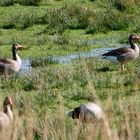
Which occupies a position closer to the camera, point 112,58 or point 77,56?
→ point 112,58

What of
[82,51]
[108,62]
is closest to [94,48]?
[82,51]

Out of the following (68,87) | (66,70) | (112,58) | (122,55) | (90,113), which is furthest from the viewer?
(112,58)

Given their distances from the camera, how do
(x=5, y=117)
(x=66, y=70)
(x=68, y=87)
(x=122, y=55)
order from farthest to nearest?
(x=122, y=55) < (x=66, y=70) < (x=68, y=87) < (x=5, y=117)

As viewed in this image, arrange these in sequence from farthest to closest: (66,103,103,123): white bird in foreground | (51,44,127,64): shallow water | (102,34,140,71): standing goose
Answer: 1. (51,44,127,64): shallow water
2. (102,34,140,71): standing goose
3. (66,103,103,123): white bird in foreground

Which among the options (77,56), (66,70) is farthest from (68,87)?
(77,56)

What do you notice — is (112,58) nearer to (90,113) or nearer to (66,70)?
(66,70)

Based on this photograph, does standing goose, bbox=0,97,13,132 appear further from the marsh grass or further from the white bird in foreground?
the white bird in foreground

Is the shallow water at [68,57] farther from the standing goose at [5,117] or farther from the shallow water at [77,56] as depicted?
the standing goose at [5,117]

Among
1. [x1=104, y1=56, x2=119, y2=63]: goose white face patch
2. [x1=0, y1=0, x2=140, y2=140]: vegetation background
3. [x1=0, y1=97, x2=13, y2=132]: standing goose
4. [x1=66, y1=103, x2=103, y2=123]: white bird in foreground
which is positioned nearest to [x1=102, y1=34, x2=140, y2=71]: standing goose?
[x1=104, y1=56, x2=119, y2=63]: goose white face patch

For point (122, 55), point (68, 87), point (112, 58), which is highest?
point (68, 87)

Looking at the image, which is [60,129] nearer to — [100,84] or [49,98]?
[49,98]

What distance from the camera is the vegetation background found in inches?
323

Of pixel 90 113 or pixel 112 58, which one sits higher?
pixel 90 113

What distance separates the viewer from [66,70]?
15914 millimetres
